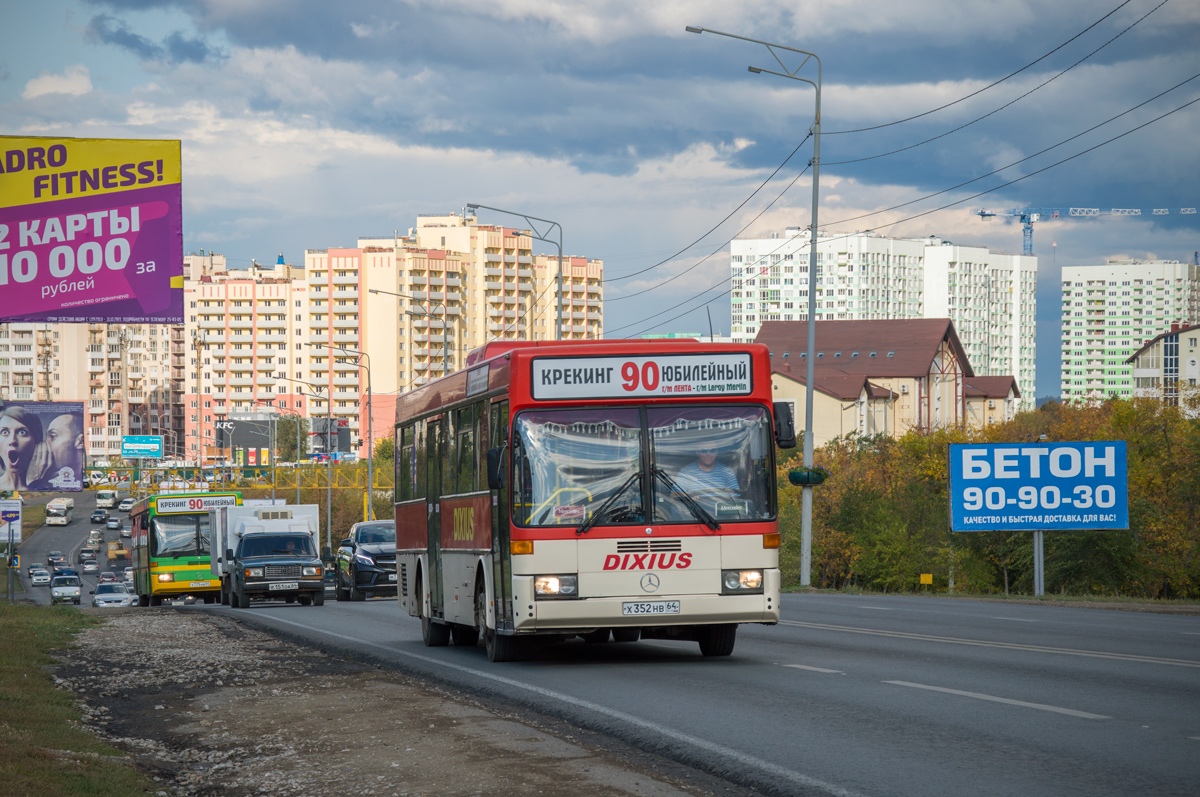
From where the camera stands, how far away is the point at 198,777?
8914mm

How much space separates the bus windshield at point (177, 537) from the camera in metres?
42.9

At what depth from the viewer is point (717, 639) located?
50.4ft

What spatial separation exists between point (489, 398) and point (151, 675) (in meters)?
4.78

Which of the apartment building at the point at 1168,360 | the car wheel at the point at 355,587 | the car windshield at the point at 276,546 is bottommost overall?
the car wheel at the point at 355,587

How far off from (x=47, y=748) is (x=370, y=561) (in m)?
28.7

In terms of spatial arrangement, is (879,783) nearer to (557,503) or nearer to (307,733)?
(307,733)

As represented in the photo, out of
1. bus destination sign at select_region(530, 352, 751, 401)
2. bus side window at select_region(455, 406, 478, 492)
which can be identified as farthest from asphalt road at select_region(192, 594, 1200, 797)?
bus destination sign at select_region(530, 352, 751, 401)

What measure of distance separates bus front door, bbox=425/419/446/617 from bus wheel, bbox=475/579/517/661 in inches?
84.1

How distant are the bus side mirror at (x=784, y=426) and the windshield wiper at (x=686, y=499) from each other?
3.31ft

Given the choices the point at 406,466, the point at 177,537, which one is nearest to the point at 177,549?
the point at 177,537

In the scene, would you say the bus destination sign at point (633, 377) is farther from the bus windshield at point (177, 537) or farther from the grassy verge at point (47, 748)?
the bus windshield at point (177, 537)

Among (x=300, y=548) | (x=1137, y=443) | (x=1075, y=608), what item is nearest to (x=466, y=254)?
(x=1137, y=443)

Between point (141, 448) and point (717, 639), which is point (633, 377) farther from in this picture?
point (141, 448)

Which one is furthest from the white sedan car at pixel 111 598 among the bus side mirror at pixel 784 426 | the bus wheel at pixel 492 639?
the bus side mirror at pixel 784 426
